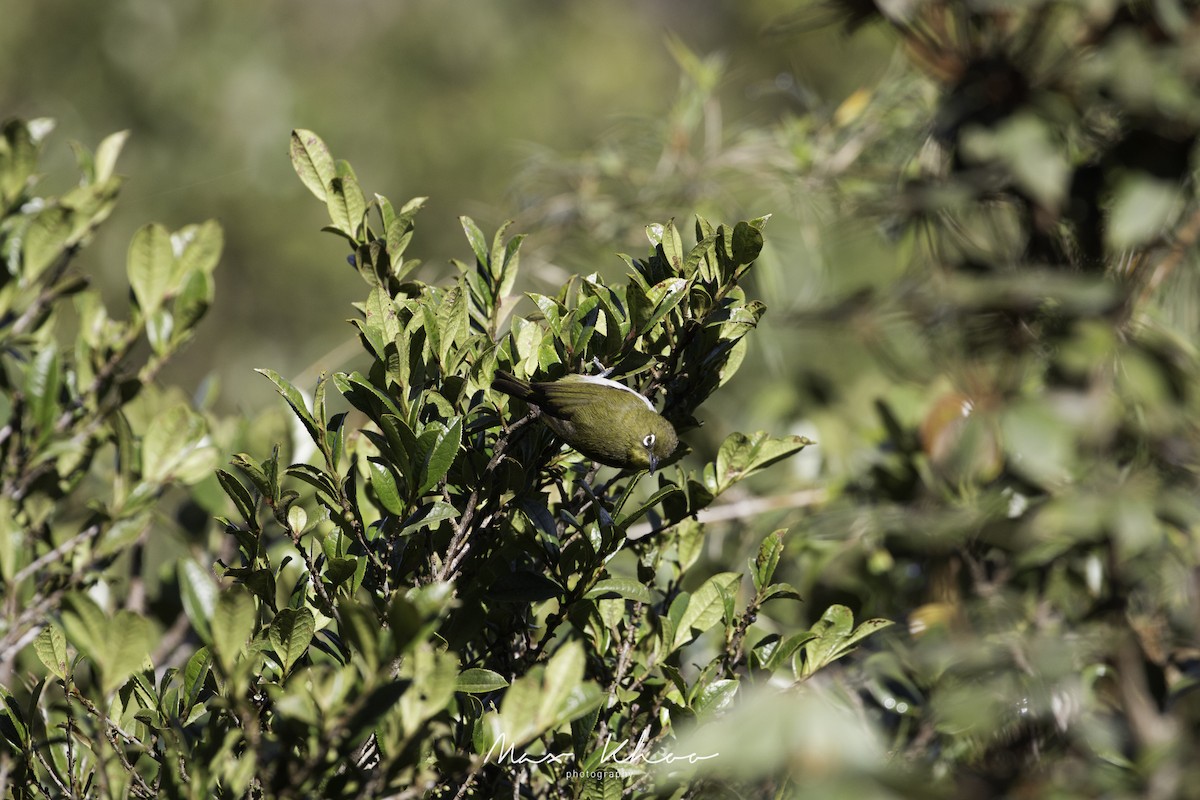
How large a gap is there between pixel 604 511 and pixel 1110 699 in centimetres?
99

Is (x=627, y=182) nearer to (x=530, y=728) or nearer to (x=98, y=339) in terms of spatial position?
(x=98, y=339)

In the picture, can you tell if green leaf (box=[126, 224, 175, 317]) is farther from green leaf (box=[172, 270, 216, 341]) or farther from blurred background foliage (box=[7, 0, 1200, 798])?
blurred background foliage (box=[7, 0, 1200, 798])

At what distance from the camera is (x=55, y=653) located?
138 centimetres

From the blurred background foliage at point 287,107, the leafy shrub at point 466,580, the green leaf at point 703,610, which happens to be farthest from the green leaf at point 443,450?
the blurred background foliage at point 287,107

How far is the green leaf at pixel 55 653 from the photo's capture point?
1.37 m

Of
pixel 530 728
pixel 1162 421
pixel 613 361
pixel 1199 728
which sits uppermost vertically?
pixel 613 361

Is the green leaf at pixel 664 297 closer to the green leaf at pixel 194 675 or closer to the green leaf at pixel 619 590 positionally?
the green leaf at pixel 619 590

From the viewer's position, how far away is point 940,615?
71.8 inches

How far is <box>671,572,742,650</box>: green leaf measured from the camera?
147 centimetres

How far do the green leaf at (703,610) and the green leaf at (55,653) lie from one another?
2.79 feet

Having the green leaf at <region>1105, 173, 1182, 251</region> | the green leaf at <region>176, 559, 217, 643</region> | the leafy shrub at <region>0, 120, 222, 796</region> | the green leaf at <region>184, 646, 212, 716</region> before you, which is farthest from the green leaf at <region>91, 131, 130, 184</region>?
the green leaf at <region>1105, 173, 1182, 251</region>

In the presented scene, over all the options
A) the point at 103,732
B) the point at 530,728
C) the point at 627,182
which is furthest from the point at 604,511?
the point at 627,182

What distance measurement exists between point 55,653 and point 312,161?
0.77 m

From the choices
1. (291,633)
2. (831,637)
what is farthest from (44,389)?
(831,637)
